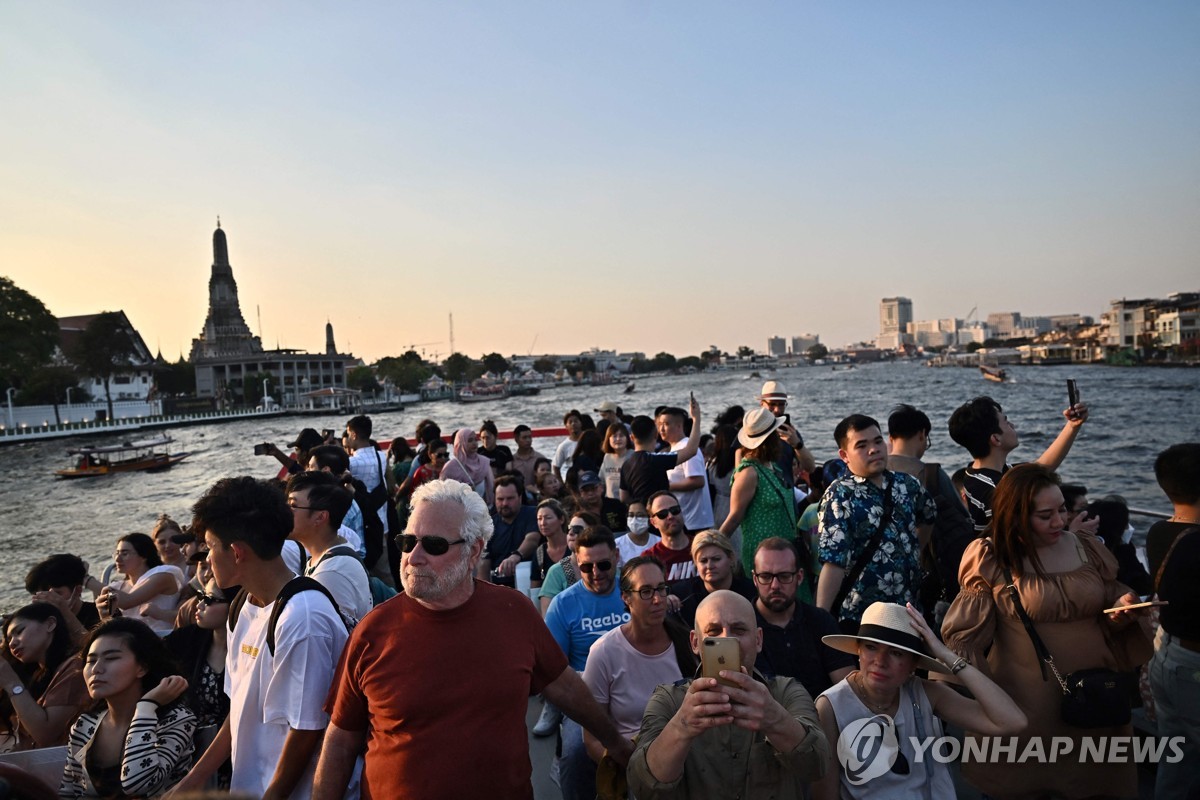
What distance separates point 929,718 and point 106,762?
123 inches

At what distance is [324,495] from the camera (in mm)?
3512

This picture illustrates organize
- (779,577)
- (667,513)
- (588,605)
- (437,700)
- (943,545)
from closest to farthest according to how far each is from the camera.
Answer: (437,700), (779,577), (588,605), (943,545), (667,513)

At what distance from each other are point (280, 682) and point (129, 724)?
3.34ft

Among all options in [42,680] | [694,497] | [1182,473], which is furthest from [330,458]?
[1182,473]

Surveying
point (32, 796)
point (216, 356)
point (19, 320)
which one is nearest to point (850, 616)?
point (32, 796)

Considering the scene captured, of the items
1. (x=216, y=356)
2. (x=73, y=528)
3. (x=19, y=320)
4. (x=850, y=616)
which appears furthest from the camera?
(x=216, y=356)

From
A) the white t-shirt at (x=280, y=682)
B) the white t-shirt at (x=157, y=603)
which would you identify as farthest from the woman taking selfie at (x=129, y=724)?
the white t-shirt at (x=157, y=603)

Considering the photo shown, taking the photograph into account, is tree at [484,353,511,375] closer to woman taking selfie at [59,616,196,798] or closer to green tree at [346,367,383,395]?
green tree at [346,367,383,395]

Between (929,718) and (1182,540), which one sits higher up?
(1182,540)

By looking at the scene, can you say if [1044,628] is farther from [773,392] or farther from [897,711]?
[773,392]

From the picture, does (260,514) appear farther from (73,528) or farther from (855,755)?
(73,528)

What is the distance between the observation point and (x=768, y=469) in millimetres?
4652

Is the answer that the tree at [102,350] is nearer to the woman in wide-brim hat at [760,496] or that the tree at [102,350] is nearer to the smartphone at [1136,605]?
the woman in wide-brim hat at [760,496]

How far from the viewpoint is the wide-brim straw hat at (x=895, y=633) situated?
7.97ft
